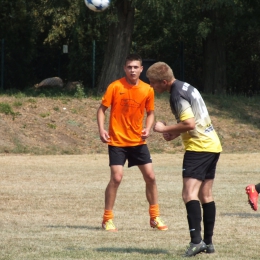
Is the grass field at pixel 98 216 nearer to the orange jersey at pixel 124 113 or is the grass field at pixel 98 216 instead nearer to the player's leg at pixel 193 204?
the player's leg at pixel 193 204

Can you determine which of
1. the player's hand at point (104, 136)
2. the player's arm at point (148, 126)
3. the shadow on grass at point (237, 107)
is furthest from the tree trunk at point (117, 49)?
the player's hand at point (104, 136)

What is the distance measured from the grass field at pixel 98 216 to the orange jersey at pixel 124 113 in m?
1.04

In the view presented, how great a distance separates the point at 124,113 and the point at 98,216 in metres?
1.77

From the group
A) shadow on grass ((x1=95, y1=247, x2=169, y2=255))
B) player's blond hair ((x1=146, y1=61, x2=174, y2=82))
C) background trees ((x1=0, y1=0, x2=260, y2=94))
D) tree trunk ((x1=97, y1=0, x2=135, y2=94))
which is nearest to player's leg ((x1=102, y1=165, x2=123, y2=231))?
shadow on grass ((x1=95, y1=247, x2=169, y2=255))

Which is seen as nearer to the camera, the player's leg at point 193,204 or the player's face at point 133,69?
the player's leg at point 193,204

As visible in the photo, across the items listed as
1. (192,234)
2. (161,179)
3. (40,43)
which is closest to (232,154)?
(161,179)

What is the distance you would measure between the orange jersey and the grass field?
104cm

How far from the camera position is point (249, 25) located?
104 feet

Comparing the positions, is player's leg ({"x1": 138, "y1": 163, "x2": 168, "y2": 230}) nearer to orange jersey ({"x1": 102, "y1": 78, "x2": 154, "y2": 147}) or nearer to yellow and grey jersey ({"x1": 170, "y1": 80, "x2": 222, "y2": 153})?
orange jersey ({"x1": 102, "y1": 78, "x2": 154, "y2": 147})

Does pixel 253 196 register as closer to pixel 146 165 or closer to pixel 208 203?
pixel 146 165

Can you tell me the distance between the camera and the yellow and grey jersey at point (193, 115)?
7555 mm

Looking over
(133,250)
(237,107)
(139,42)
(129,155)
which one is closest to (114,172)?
(129,155)

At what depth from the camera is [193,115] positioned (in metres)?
7.55

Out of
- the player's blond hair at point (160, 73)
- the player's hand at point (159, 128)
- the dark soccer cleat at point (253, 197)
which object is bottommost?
the dark soccer cleat at point (253, 197)
